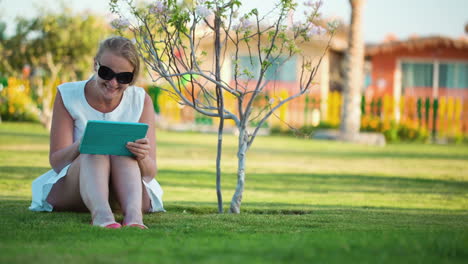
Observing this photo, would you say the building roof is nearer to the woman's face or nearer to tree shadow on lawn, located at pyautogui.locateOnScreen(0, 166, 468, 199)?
tree shadow on lawn, located at pyautogui.locateOnScreen(0, 166, 468, 199)

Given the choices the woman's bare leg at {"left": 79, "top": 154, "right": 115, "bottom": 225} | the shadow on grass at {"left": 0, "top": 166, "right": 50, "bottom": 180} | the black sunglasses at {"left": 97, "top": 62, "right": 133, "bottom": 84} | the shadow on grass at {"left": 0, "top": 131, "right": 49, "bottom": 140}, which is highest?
the black sunglasses at {"left": 97, "top": 62, "right": 133, "bottom": 84}

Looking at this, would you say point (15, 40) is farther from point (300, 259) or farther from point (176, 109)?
point (300, 259)

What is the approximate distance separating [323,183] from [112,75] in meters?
4.66

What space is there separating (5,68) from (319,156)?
976cm

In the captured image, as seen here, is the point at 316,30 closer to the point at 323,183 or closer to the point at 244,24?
the point at 244,24

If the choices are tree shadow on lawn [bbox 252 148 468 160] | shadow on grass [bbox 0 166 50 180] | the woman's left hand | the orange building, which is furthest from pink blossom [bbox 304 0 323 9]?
the orange building

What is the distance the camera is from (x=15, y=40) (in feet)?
63.3

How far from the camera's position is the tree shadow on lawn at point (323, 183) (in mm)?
8734

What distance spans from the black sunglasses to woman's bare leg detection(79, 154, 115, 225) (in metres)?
0.59

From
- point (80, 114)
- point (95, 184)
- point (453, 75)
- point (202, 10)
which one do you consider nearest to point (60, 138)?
point (80, 114)

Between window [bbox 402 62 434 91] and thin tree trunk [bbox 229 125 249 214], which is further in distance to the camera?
window [bbox 402 62 434 91]

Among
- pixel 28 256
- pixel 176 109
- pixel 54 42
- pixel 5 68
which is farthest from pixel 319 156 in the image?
pixel 176 109

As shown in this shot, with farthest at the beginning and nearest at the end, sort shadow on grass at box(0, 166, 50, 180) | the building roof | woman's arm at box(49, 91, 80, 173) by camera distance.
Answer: the building roof
shadow on grass at box(0, 166, 50, 180)
woman's arm at box(49, 91, 80, 173)

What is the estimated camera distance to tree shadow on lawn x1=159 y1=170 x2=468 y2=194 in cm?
873
